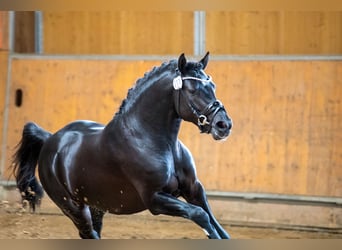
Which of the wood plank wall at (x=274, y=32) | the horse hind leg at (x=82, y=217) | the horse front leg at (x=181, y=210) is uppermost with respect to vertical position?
the wood plank wall at (x=274, y=32)

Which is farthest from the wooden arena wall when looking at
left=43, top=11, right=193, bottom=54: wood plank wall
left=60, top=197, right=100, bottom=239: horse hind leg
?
left=60, top=197, right=100, bottom=239: horse hind leg

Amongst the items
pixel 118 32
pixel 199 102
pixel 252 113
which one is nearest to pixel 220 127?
pixel 199 102

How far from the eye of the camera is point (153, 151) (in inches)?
93.9

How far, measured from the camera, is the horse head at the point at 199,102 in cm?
221

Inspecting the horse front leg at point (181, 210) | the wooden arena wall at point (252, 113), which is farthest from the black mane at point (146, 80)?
the wooden arena wall at point (252, 113)

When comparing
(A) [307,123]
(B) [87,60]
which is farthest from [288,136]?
(B) [87,60]

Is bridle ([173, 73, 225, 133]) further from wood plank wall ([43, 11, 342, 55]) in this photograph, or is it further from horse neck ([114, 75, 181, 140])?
wood plank wall ([43, 11, 342, 55])

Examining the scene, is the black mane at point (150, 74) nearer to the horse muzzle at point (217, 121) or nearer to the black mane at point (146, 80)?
the black mane at point (146, 80)

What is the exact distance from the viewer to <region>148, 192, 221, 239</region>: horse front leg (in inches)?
88.1

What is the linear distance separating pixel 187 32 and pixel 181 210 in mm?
2798

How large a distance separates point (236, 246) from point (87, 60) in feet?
10.9

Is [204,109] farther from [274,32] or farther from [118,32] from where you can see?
[118,32]

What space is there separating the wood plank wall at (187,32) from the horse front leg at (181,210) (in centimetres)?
255

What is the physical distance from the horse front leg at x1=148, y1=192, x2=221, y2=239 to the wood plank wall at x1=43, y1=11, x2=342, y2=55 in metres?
2.55
